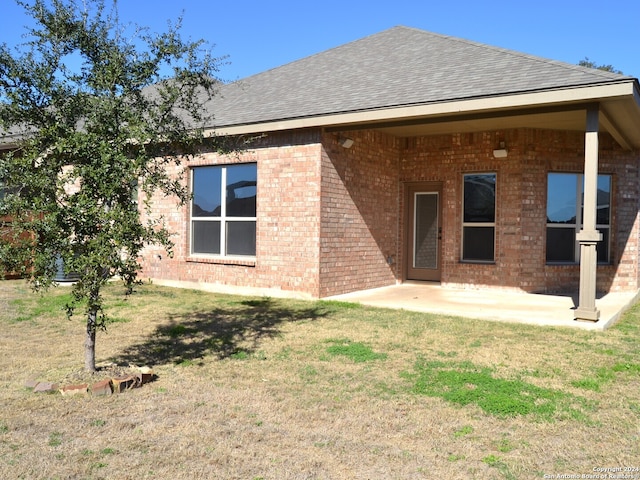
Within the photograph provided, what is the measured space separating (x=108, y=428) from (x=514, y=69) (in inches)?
324

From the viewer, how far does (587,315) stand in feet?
25.1

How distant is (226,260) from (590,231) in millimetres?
6907

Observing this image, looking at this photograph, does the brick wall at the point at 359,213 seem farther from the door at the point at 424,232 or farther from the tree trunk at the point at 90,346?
the tree trunk at the point at 90,346

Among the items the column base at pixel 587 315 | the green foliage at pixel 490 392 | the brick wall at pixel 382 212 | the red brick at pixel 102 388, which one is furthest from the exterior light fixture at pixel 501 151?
the red brick at pixel 102 388

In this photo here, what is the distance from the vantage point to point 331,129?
1006 centimetres

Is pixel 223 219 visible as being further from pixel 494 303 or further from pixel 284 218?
pixel 494 303

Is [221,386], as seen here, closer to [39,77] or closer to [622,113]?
[39,77]

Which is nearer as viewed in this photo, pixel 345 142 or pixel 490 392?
pixel 490 392

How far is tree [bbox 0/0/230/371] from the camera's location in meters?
4.73

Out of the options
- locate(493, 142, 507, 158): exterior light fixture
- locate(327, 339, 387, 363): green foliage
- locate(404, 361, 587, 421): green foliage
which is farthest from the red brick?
locate(493, 142, 507, 158): exterior light fixture

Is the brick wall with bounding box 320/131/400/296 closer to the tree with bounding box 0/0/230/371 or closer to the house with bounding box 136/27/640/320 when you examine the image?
the house with bounding box 136/27/640/320

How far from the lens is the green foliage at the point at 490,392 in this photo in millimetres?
4348

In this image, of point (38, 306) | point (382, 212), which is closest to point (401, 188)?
point (382, 212)

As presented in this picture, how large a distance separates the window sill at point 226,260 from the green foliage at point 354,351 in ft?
15.0
